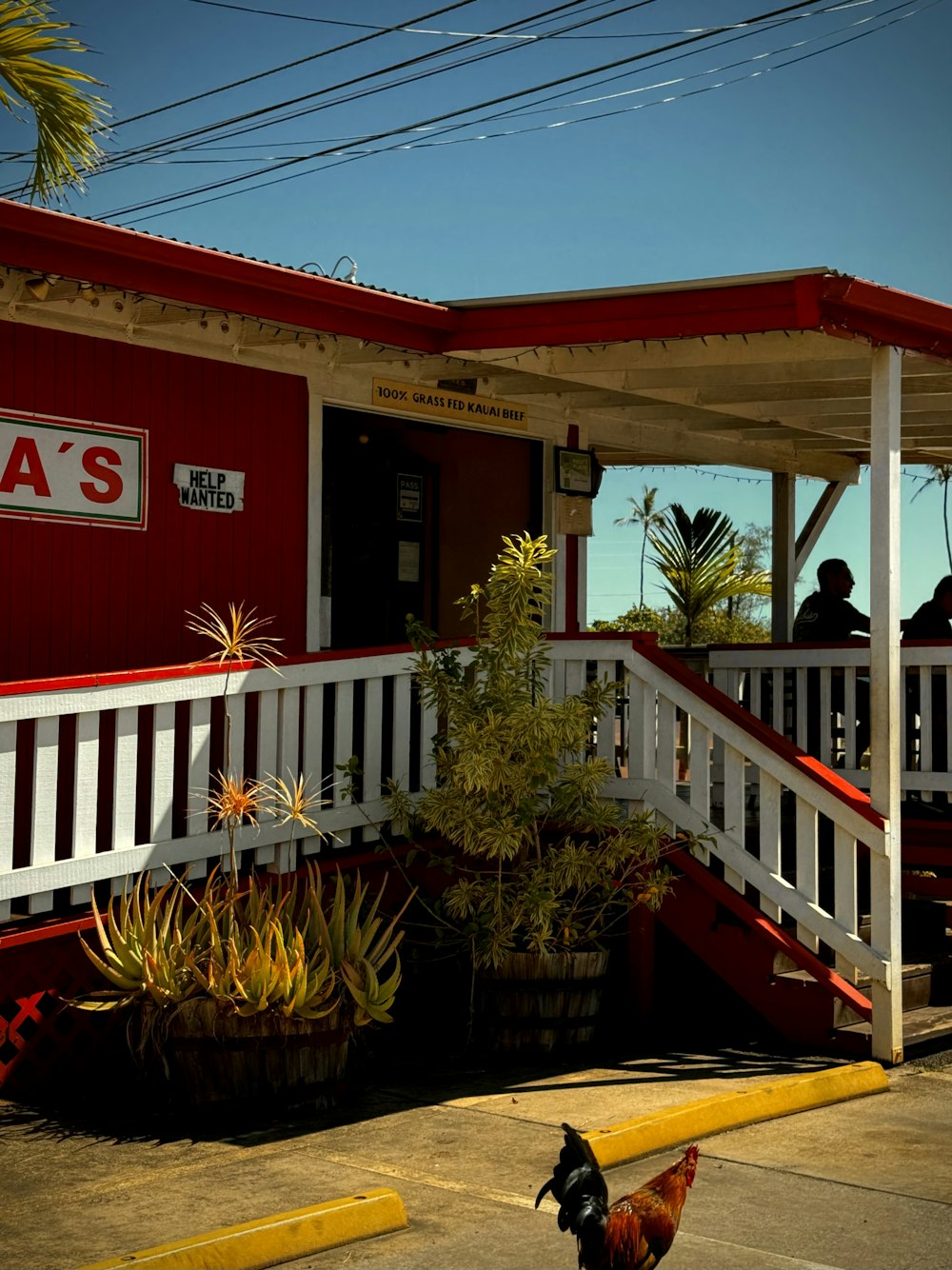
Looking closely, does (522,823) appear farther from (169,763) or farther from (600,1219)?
(600,1219)

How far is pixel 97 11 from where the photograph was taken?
4859 cm

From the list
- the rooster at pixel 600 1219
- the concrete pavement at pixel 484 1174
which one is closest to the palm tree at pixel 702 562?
the concrete pavement at pixel 484 1174

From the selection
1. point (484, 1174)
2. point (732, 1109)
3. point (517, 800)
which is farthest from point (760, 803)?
point (484, 1174)

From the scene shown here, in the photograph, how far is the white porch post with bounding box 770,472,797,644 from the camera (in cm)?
1366

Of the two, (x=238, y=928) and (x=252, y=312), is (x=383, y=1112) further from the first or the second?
(x=252, y=312)

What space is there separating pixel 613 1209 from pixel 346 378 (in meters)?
6.30

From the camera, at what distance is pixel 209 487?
890cm

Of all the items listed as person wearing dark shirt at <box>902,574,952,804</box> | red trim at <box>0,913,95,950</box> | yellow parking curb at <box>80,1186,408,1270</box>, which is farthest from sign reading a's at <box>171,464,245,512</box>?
yellow parking curb at <box>80,1186,408,1270</box>

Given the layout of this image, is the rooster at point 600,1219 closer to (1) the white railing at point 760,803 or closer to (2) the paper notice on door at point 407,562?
(1) the white railing at point 760,803

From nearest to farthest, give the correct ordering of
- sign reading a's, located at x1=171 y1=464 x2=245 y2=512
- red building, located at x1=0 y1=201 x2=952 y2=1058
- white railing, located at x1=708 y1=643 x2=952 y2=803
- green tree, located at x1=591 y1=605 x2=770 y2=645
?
red building, located at x1=0 y1=201 x2=952 y2=1058, sign reading a's, located at x1=171 y1=464 x2=245 y2=512, white railing, located at x1=708 y1=643 x2=952 y2=803, green tree, located at x1=591 y1=605 x2=770 y2=645

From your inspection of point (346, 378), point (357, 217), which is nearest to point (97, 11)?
point (357, 217)

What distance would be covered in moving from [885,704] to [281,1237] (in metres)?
4.21

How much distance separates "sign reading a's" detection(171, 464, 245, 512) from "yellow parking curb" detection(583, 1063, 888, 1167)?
165 inches

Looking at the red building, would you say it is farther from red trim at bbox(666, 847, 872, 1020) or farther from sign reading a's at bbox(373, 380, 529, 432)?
Answer: red trim at bbox(666, 847, 872, 1020)
